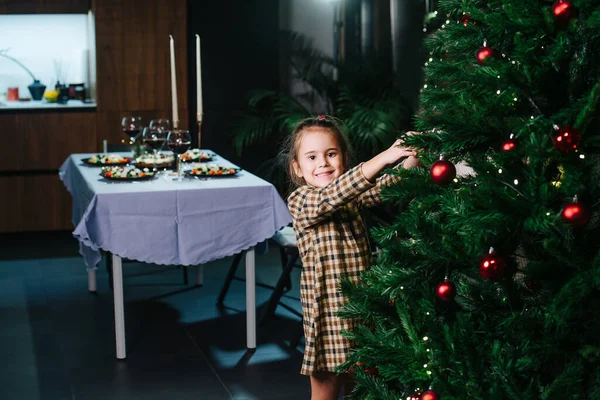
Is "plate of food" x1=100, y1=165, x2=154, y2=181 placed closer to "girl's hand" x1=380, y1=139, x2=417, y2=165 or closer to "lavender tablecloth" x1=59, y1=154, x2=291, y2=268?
"lavender tablecloth" x1=59, y1=154, x2=291, y2=268

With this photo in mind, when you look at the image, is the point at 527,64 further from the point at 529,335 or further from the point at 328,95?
the point at 328,95

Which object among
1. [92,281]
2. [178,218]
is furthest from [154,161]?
[92,281]

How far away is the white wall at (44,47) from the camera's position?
22.1 feet

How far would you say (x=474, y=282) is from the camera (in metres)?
1.54

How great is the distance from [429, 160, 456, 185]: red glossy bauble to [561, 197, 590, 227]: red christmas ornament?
0.21m

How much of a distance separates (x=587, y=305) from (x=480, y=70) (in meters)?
0.41

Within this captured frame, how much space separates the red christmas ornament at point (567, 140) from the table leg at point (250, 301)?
254 centimetres

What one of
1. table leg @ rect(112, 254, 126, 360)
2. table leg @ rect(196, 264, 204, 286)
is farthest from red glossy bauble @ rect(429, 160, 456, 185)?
table leg @ rect(196, 264, 204, 286)

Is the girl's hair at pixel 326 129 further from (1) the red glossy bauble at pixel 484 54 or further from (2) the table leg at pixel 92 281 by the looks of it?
(2) the table leg at pixel 92 281

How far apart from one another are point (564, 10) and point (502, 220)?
1.07 feet

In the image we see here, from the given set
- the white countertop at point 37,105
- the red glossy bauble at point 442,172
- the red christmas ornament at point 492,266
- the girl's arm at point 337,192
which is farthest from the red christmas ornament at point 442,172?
the white countertop at point 37,105

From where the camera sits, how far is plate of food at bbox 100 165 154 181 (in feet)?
12.6

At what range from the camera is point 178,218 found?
11.7 feet

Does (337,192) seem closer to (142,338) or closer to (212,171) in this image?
(212,171)
